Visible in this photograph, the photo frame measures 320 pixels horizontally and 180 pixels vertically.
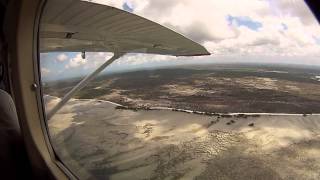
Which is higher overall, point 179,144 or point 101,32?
point 101,32

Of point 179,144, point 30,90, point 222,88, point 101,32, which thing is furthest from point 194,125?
point 30,90

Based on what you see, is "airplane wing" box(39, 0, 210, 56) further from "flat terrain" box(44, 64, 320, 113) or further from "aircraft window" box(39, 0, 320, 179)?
"flat terrain" box(44, 64, 320, 113)

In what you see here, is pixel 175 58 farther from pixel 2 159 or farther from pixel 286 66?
pixel 2 159

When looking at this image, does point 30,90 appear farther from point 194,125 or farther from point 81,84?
point 194,125

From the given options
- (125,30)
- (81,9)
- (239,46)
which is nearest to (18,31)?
(81,9)

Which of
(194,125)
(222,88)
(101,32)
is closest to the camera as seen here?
(222,88)

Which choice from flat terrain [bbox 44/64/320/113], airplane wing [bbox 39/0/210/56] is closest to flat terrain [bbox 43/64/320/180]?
flat terrain [bbox 44/64/320/113]
